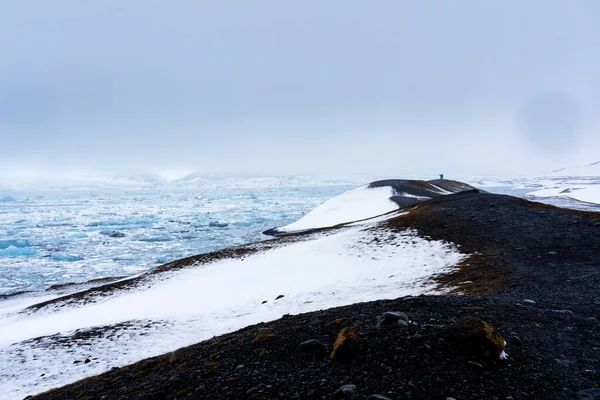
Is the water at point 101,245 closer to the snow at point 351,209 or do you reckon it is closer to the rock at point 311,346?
the snow at point 351,209

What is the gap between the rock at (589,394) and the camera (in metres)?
3.90

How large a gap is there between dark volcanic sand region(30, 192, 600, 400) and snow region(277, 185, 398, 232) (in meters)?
29.2

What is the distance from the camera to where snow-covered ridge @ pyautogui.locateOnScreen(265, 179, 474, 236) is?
39.3 m

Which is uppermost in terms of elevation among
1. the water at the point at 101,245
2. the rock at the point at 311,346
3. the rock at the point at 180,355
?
the rock at the point at 311,346

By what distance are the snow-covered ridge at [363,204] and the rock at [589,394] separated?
3183 cm

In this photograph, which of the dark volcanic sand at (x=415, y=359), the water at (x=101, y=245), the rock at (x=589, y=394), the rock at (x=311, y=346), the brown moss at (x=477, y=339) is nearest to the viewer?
the rock at (x=589, y=394)

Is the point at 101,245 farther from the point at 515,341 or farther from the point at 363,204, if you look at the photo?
the point at 515,341

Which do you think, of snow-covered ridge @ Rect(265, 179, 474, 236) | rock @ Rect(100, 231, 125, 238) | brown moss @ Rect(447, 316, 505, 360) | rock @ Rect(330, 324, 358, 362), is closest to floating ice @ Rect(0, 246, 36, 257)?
rock @ Rect(100, 231, 125, 238)

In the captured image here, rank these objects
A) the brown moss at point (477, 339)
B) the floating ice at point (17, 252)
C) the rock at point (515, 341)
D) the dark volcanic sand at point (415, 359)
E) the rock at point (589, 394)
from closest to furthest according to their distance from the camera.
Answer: the rock at point (589, 394), the dark volcanic sand at point (415, 359), the brown moss at point (477, 339), the rock at point (515, 341), the floating ice at point (17, 252)

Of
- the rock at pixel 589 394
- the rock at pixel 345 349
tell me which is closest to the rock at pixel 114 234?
the rock at pixel 345 349

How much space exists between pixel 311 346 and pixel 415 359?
59.2 inches

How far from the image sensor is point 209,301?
1405cm

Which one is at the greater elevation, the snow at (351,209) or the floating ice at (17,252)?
the snow at (351,209)

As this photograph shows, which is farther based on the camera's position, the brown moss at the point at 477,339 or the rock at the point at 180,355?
the rock at the point at 180,355
